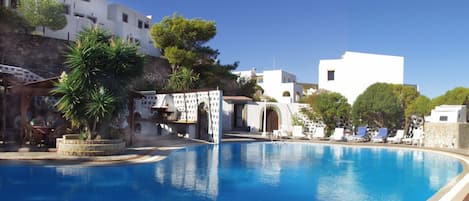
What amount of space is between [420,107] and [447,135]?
3.43 m

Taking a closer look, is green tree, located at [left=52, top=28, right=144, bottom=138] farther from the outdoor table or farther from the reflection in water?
the reflection in water

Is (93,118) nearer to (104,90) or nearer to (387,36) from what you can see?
(104,90)

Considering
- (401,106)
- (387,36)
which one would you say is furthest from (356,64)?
(401,106)

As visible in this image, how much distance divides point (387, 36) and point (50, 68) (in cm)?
2251

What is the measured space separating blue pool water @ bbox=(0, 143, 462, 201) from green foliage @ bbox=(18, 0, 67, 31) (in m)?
18.7

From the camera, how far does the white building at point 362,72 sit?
108ft

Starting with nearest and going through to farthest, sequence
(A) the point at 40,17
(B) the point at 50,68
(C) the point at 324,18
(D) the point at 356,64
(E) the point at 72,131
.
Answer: (E) the point at 72,131, (C) the point at 324,18, (B) the point at 50,68, (A) the point at 40,17, (D) the point at 356,64

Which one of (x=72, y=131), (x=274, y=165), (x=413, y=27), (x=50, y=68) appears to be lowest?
(x=274, y=165)

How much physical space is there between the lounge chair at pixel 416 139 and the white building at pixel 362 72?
12924 millimetres

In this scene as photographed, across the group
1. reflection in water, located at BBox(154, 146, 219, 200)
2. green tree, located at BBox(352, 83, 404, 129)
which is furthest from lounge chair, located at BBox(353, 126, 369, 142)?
reflection in water, located at BBox(154, 146, 219, 200)

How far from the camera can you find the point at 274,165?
12391 mm

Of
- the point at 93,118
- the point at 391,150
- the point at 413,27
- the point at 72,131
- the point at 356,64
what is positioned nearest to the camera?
the point at 93,118

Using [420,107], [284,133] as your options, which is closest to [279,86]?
[284,133]

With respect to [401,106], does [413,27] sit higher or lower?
higher
